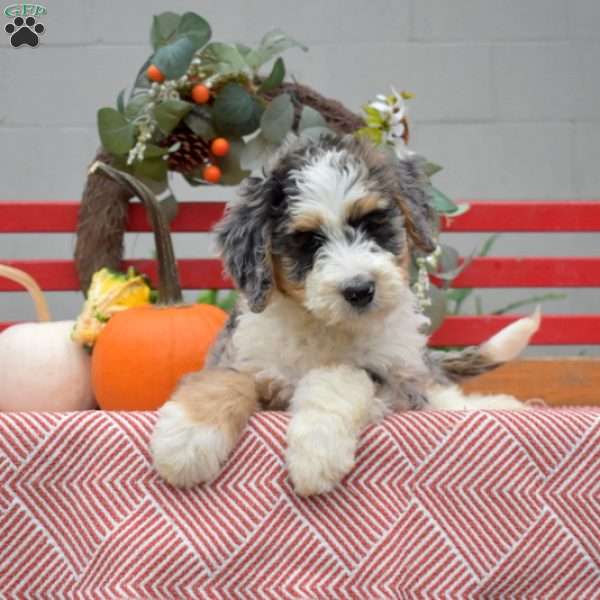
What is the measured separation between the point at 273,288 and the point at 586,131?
3.19 metres

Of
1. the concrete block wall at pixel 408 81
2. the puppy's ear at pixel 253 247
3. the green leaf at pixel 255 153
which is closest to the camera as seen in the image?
the puppy's ear at pixel 253 247

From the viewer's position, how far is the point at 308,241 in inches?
70.9

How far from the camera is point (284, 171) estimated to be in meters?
1.85

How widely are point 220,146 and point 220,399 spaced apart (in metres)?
1.29

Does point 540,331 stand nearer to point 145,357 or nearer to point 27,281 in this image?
point 145,357

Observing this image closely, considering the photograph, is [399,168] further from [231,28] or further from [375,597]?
[231,28]

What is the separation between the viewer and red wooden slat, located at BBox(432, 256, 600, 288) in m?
2.76

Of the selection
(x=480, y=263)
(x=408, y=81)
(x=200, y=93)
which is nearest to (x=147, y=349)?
(x=200, y=93)

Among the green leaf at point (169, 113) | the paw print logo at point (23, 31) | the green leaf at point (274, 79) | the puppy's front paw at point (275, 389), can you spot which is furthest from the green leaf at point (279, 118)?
the paw print logo at point (23, 31)

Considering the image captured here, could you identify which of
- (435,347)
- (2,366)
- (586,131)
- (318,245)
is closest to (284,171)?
(318,245)

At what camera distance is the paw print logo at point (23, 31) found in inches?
119

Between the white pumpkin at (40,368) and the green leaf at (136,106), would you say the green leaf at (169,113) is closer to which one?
the green leaf at (136,106)

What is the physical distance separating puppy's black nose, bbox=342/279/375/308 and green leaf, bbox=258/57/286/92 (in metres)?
1.25

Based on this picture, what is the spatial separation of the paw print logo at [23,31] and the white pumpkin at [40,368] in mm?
1085
